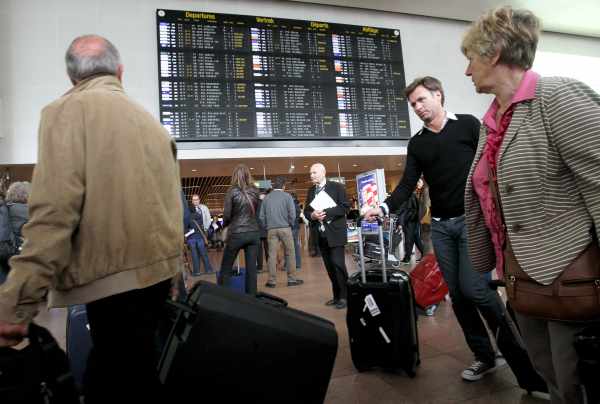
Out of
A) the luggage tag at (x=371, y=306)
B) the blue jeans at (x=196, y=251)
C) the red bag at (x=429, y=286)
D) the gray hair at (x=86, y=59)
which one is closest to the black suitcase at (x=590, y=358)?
the luggage tag at (x=371, y=306)

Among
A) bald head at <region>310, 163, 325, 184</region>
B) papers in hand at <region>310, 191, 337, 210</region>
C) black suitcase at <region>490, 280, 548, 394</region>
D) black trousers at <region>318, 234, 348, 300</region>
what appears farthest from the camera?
bald head at <region>310, 163, 325, 184</region>

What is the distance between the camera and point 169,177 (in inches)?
57.6

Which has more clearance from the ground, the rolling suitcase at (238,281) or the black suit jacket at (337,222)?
the black suit jacket at (337,222)

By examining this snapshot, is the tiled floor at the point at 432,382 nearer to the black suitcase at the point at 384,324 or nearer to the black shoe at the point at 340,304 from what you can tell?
the black suitcase at the point at 384,324

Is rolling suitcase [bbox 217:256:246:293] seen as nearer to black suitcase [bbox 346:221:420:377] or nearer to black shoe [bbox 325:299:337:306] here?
black shoe [bbox 325:299:337:306]

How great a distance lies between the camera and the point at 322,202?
15.0 ft

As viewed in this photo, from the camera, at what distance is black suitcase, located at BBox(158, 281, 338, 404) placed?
123 centimetres

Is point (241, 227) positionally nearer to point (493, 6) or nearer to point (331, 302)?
point (331, 302)

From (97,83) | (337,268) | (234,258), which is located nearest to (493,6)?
(337,268)

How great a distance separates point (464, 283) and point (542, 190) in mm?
1241

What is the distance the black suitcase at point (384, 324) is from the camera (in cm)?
241

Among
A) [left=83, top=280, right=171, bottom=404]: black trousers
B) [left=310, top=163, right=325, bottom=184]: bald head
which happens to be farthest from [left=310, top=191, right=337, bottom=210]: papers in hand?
[left=83, top=280, right=171, bottom=404]: black trousers

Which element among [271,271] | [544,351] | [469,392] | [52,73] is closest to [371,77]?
[271,271]

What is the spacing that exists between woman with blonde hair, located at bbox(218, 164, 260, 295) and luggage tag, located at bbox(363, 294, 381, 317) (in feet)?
7.84
